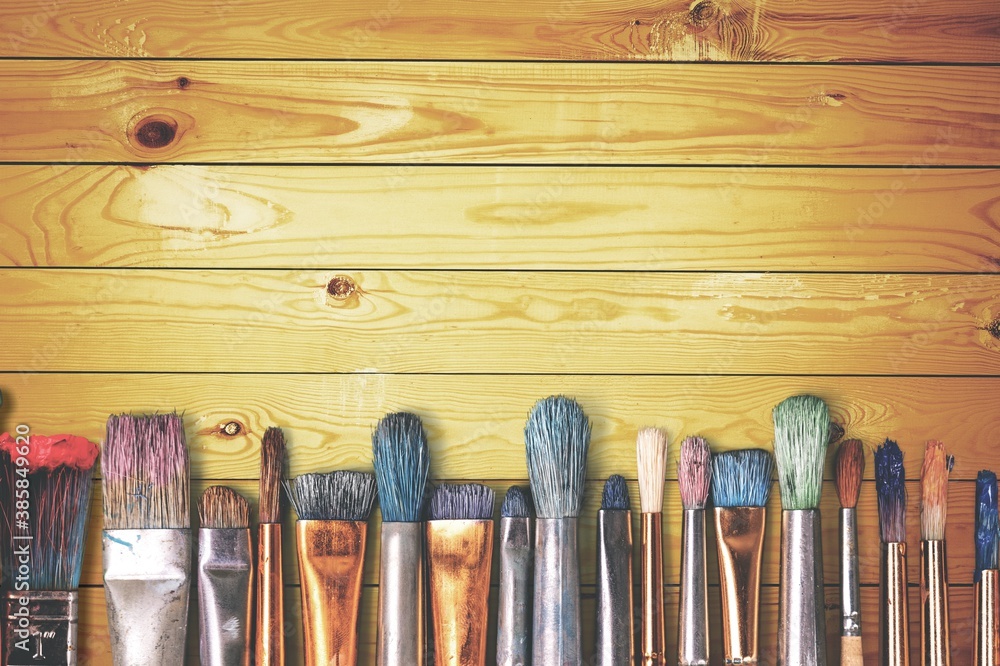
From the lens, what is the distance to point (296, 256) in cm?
127

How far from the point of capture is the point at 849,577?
1.20 m

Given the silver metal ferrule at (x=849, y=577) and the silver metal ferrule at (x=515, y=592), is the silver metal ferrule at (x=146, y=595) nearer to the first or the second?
the silver metal ferrule at (x=515, y=592)

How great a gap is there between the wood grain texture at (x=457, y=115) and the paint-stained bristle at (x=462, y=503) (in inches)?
18.8

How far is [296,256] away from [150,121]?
11.7 inches

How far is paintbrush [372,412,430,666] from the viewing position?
3.78 ft

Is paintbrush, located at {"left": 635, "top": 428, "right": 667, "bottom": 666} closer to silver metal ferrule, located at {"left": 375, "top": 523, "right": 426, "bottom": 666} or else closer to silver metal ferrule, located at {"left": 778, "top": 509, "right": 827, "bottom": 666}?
silver metal ferrule, located at {"left": 778, "top": 509, "right": 827, "bottom": 666}

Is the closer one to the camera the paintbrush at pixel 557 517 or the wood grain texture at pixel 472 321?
the paintbrush at pixel 557 517

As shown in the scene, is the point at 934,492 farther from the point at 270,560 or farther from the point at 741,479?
the point at 270,560

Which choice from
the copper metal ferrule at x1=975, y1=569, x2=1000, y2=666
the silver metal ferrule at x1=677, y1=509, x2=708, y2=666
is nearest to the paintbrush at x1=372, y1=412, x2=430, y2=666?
the silver metal ferrule at x1=677, y1=509, x2=708, y2=666

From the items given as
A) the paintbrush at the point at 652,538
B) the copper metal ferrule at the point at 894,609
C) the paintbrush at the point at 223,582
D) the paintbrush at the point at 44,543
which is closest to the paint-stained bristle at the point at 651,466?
the paintbrush at the point at 652,538

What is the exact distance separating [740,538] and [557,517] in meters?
0.26

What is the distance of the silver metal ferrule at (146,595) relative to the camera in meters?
1.15

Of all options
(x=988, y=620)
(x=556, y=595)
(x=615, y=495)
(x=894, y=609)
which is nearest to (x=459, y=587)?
(x=556, y=595)

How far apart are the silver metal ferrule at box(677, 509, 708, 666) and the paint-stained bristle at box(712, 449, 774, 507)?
4cm
